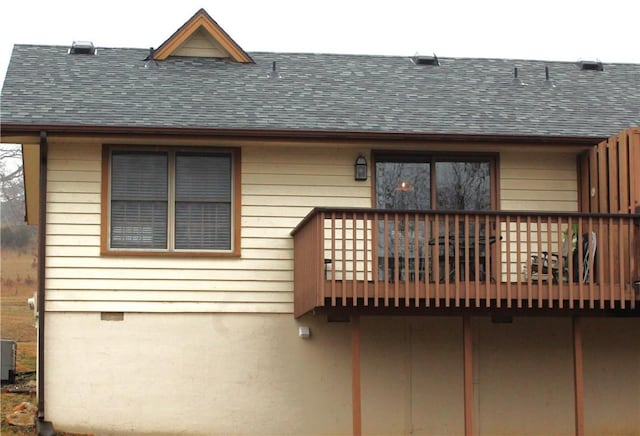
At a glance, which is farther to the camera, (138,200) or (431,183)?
(431,183)

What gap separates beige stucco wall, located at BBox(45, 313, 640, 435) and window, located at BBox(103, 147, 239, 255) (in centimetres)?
99

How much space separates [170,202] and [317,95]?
2981 millimetres

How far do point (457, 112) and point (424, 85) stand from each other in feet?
4.48

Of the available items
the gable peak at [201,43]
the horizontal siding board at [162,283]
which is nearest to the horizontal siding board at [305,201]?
the horizontal siding board at [162,283]

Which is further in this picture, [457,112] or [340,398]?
[457,112]

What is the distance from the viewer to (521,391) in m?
15.5

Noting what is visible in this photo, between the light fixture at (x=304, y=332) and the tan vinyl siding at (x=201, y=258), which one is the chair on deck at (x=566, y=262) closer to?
the tan vinyl siding at (x=201, y=258)

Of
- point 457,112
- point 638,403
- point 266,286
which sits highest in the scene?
point 457,112

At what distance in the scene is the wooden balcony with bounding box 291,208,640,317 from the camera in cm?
1354

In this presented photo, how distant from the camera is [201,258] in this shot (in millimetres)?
15195

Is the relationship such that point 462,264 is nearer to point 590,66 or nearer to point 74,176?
point 74,176

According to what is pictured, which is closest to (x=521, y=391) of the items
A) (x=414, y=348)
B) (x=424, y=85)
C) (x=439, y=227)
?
(x=414, y=348)

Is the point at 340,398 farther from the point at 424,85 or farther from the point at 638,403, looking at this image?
the point at 424,85

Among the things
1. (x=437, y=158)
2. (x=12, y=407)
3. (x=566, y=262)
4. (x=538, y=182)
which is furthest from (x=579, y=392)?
(x=12, y=407)
